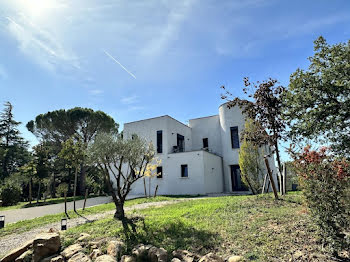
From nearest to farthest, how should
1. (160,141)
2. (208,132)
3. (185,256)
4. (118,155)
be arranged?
(185,256), (118,155), (160,141), (208,132)

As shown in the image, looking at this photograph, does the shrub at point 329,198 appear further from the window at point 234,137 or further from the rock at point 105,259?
the window at point 234,137

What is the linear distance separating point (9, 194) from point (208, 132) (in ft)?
63.0

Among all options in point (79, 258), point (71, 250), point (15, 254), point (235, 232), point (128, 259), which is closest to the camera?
point (128, 259)

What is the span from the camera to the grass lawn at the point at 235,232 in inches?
158

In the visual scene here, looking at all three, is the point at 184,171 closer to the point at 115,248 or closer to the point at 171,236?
the point at 171,236

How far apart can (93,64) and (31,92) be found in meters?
3.46

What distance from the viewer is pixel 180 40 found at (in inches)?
359

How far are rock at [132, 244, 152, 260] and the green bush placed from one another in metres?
18.1

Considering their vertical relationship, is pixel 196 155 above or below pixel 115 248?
above

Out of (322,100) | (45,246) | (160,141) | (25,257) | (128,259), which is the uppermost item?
(322,100)

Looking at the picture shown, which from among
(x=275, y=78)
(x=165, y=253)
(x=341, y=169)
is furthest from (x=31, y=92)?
(x=341, y=169)

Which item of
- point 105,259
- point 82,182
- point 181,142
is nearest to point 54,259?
point 105,259

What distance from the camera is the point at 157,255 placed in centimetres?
411

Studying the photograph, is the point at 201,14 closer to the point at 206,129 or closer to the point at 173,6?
the point at 173,6
